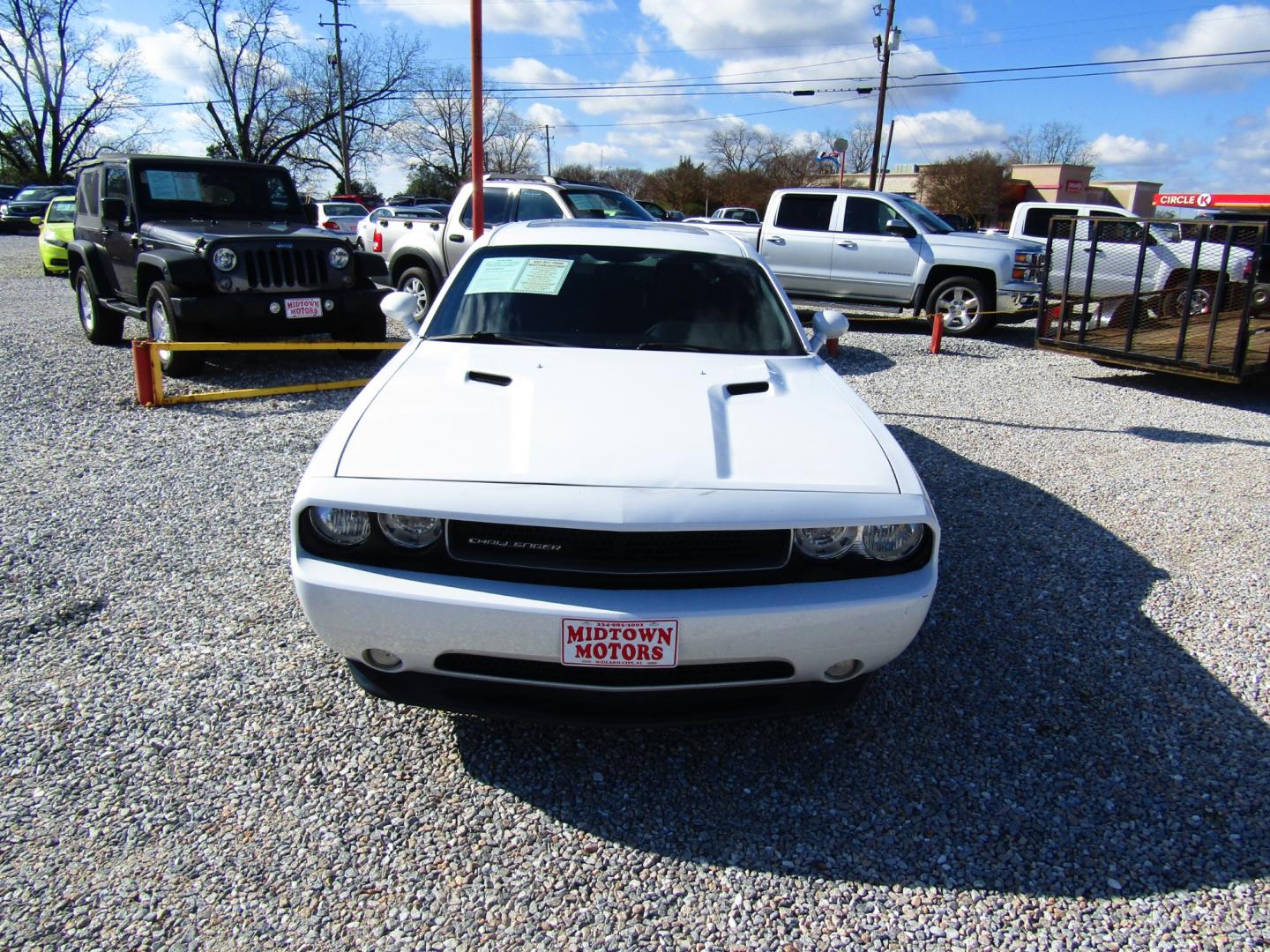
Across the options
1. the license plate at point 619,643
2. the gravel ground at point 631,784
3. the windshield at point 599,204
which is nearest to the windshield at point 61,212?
the windshield at point 599,204

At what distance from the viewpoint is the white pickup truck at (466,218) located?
412 inches

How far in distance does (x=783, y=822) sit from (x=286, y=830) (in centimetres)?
141

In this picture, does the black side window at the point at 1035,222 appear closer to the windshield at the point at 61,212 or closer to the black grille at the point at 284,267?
the black grille at the point at 284,267

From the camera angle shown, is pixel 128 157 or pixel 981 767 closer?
pixel 981 767

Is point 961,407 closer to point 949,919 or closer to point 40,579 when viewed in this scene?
point 949,919

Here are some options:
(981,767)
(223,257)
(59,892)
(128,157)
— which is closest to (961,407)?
(981,767)

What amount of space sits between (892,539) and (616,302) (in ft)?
5.89

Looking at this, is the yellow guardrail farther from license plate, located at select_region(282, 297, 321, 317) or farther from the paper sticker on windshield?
the paper sticker on windshield

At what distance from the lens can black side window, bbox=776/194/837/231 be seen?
39.3 ft

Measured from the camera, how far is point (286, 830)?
7.56 feet

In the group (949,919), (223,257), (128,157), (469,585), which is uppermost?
(128,157)

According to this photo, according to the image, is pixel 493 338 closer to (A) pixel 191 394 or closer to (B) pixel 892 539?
(B) pixel 892 539

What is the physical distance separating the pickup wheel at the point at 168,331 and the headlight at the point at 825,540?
260 inches

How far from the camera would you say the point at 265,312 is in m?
7.41
